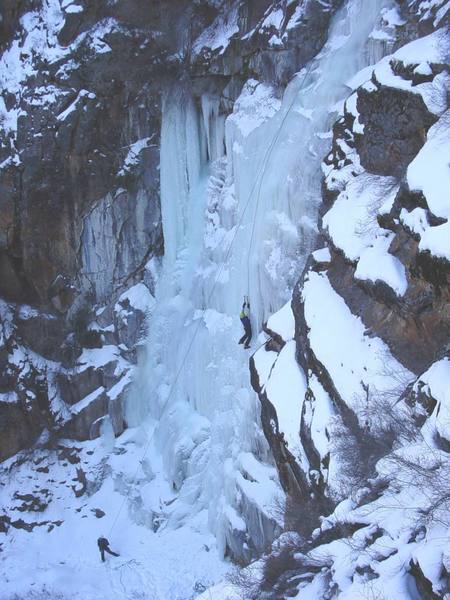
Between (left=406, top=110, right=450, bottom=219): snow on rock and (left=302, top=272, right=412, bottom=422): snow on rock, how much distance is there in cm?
180

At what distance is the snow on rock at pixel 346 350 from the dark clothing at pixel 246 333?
326cm

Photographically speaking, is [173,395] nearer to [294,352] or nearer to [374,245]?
[294,352]

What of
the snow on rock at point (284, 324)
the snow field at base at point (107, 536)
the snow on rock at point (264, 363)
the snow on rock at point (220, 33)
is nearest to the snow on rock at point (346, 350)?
the snow on rock at point (284, 324)

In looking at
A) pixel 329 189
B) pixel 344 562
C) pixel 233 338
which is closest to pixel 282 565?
pixel 344 562

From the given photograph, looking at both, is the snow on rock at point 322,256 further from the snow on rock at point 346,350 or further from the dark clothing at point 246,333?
the dark clothing at point 246,333

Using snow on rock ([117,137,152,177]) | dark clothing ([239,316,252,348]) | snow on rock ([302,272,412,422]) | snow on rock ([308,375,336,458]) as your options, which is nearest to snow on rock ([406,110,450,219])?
snow on rock ([302,272,412,422])

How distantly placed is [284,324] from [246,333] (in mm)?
2747

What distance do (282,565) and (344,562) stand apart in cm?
106

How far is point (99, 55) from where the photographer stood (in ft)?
55.2

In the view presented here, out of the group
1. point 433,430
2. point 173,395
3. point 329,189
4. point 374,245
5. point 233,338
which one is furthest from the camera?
point 173,395

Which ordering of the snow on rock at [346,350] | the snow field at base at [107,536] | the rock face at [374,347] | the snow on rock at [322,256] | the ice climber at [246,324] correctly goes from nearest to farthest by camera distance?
the rock face at [374,347]
the snow on rock at [346,350]
the snow on rock at [322,256]
the ice climber at [246,324]
the snow field at base at [107,536]

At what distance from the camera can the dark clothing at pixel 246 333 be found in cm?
1294

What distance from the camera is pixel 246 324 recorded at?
511 inches

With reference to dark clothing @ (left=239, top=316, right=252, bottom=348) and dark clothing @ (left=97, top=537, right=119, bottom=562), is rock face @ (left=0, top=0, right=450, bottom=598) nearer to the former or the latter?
dark clothing @ (left=239, top=316, right=252, bottom=348)
